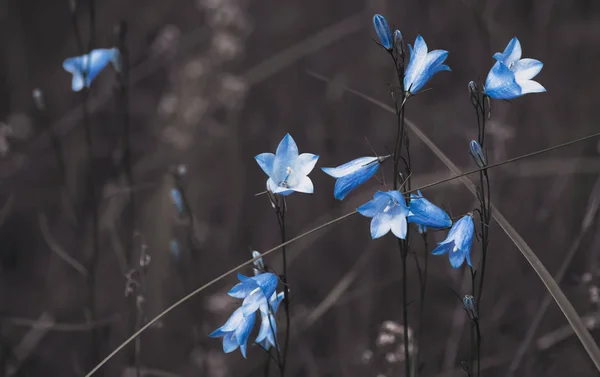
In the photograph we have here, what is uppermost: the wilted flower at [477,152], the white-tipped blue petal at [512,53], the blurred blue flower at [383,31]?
the blurred blue flower at [383,31]

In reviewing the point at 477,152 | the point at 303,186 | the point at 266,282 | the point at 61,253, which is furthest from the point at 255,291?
the point at 61,253

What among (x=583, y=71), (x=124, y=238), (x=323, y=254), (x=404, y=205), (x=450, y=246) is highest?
(x=404, y=205)

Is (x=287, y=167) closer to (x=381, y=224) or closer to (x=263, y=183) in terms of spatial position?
(x=381, y=224)

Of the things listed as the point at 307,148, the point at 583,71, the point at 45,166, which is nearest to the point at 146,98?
the point at 45,166

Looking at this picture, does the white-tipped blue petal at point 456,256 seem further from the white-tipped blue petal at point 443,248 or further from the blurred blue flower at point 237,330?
the blurred blue flower at point 237,330

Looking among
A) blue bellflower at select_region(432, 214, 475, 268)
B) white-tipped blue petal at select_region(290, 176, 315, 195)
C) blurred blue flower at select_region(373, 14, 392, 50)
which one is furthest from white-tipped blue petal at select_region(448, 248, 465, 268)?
blurred blue flower at select_region(373, 14, 392, 50)

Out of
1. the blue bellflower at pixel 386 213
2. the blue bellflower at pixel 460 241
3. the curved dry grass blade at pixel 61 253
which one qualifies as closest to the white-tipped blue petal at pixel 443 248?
the blue bellflower at pixel 460 241

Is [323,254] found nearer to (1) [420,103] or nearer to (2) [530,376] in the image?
(1) [420,103]
